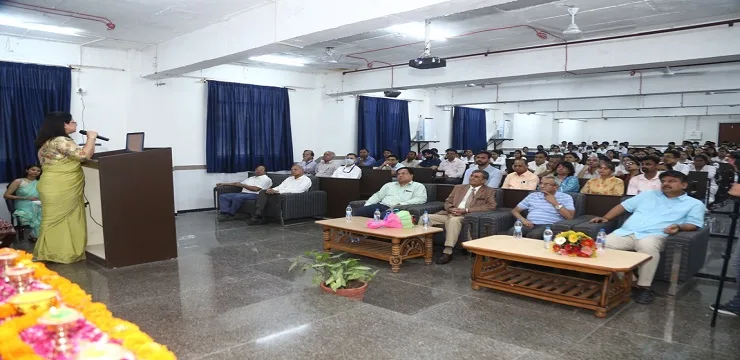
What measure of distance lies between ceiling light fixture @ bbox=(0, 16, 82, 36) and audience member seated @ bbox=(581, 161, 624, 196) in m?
7.17

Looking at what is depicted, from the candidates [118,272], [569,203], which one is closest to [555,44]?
[569,203]

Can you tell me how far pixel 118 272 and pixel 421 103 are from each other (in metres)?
10.4

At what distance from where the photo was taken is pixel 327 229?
18.9ft

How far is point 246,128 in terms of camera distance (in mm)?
9812

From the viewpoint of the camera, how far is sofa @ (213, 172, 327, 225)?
311 inches

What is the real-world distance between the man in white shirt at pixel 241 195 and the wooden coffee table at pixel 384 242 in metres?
2.89

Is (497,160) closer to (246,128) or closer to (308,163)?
(308,163)

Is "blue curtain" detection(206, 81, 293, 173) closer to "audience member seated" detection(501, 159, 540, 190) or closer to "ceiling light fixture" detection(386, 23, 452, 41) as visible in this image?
"ceiling light fixture" detection(386, 23, 452, 41)

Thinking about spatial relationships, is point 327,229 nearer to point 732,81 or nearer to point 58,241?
point 58,241

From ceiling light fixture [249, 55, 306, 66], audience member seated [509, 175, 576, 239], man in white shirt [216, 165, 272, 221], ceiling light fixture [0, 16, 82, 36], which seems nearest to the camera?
audience member seated [509, 175, 576, 239]

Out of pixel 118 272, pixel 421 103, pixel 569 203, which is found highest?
pixel 421 103

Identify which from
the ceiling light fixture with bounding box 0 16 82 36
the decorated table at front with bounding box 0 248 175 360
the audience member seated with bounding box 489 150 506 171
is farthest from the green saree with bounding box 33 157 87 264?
the audience member seated with bounding box 489 150 506 171

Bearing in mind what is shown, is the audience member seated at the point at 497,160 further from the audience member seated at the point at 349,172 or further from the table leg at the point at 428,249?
the table leg at the point at 428,249

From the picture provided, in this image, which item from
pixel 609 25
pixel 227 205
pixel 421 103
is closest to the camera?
pixel 609 25
